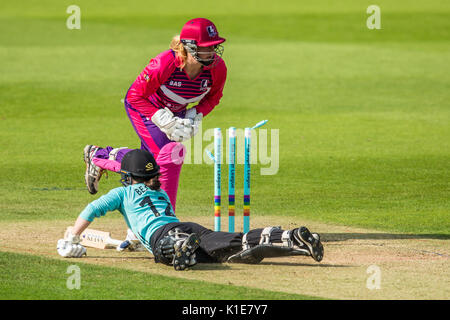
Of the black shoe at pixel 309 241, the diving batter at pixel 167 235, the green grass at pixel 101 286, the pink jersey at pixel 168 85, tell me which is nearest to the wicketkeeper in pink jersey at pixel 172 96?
the pink jersey at pixel 168 85

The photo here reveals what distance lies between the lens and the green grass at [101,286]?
6.53m

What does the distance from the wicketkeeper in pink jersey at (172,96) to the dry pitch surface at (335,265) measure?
816mm

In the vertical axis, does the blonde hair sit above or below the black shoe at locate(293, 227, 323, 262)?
above

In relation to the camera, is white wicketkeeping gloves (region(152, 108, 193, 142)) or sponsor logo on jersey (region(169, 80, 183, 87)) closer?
white wicketkeeping gloves (region(152, 108, 193, 142))

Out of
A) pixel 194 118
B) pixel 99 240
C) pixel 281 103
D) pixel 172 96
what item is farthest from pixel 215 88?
pixel 281 103

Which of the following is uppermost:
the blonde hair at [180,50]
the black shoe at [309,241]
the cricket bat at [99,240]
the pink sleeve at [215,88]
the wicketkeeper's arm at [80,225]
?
the blonde hair at [180,50]

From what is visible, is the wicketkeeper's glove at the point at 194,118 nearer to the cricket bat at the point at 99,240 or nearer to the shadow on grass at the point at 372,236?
the cricket bat at the point at 99,240

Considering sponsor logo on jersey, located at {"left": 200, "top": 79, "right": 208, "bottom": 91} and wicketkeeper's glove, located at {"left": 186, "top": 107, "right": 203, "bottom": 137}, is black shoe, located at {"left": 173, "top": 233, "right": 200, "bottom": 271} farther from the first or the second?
sponsor logo on jersey, located at {"left": 200, "top": 79, "right": 208, "bottom": 91}

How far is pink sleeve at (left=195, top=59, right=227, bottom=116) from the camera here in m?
8.95

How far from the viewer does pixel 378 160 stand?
47.4ft

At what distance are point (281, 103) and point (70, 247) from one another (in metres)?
13.2

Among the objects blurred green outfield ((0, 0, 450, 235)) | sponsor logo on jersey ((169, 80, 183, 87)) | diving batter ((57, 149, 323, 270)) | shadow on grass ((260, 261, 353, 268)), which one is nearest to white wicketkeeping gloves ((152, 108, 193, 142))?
sponsor logo on jersey ((169, 80, 183, 87))

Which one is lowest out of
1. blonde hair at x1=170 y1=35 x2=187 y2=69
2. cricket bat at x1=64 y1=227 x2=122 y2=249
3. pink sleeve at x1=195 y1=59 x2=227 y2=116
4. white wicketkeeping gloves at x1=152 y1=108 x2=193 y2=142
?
cricket bat at x1=64 y1=227 x2=122 y2=249
